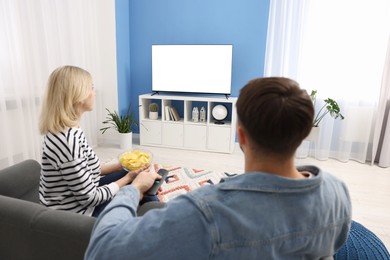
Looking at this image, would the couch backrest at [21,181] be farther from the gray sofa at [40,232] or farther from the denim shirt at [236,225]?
the denim shirt at [236,225]

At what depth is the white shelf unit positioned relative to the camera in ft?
11.9

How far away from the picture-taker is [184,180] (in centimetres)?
276

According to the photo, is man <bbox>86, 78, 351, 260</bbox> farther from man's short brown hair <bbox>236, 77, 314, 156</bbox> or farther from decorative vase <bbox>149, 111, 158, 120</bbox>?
decorative vase <bbox>149, 111, 158, 120</bbox>

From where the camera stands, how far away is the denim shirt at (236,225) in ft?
1.75

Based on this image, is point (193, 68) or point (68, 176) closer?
point (68, 176)

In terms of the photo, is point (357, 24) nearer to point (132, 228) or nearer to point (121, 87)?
point (121, 87)

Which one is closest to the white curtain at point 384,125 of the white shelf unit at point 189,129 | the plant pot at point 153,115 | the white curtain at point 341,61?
the white curtain at point 341,61

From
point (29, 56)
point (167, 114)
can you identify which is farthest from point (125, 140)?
point (29, 56)

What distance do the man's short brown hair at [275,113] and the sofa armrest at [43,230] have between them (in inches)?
26.5

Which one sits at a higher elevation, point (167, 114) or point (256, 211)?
point (256, 211)

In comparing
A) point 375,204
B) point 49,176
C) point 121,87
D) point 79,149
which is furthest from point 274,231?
point 121,87

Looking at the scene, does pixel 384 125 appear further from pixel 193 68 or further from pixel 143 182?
pixel 143 182

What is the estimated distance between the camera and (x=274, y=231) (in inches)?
21.7

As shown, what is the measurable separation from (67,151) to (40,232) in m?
0.33
